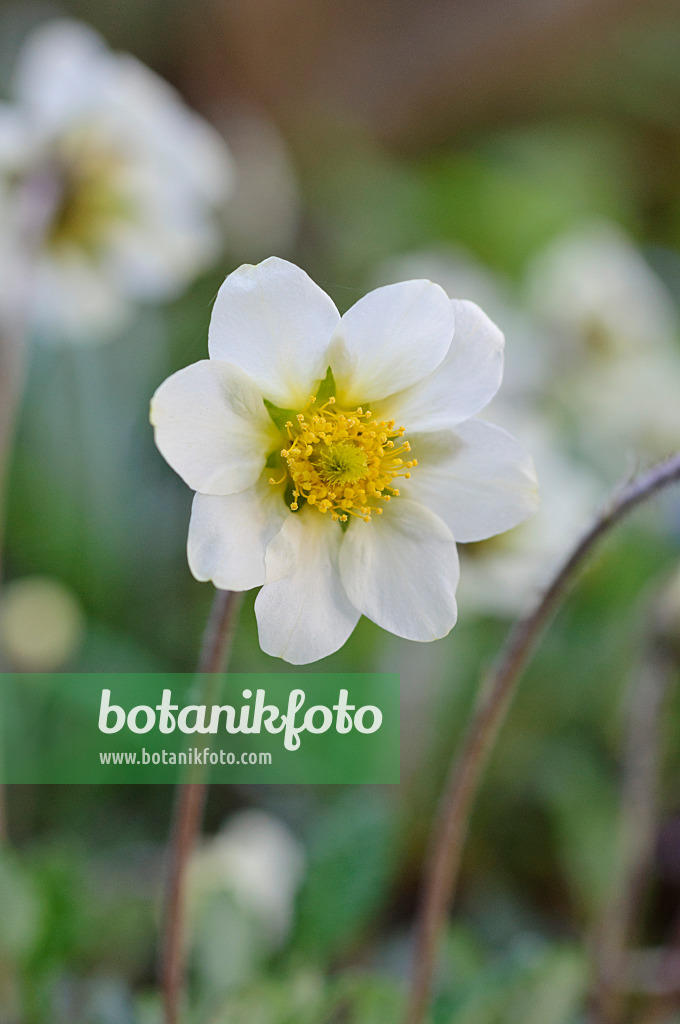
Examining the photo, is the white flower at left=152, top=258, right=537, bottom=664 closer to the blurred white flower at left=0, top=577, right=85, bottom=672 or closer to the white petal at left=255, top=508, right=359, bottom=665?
the white petal at left=255, top=508, right=359, bottom=665

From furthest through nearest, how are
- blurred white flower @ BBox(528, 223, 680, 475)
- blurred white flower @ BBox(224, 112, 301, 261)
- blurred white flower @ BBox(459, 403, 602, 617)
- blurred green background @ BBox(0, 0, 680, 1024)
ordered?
blurred white flower @ BBox(224, 112, 301, 261), blurred white flower @ BBox(528, 223, 680, 475), blurred white flower @ BBox(459, 403, 602, 617), blurred green background @ BBox(0, 0, 680, 1024)

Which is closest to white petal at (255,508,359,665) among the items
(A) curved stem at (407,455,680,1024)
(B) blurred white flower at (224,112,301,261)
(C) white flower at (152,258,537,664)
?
(C) white flower at (152,258,537,664)

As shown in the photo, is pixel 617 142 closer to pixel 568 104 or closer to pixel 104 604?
pixel 568 104

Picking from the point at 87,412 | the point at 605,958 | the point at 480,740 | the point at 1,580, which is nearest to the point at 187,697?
the point at 480,740

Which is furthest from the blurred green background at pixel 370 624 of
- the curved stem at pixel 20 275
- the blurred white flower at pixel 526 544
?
the curved stem at pixel 20 275

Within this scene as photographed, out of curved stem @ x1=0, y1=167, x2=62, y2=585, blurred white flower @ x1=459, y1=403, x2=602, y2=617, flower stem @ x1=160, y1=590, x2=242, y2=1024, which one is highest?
curved stem @ x1=0, y1=167, x2=62, y2=585

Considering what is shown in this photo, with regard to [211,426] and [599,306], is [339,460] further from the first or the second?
[599,306]

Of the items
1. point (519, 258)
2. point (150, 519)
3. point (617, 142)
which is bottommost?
point (150, 519)

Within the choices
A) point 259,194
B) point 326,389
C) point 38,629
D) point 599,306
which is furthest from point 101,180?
point 259,194

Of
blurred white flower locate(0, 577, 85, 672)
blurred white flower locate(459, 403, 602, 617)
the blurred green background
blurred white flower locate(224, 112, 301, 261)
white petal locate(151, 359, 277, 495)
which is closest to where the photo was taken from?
white petal locate(151, 359, 277, 495)
